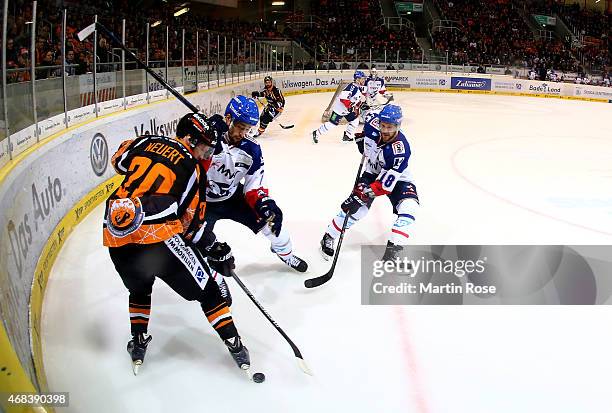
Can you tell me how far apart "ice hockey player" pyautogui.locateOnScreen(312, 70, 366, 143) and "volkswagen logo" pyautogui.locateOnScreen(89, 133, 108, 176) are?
4.69 meters

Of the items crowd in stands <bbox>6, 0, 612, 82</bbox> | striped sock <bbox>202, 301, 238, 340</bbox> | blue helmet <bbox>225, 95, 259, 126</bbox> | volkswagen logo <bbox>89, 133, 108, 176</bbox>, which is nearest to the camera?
striped sock <bbox>202, 301, 238, 340</bbox>

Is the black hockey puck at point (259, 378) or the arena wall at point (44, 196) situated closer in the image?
the arena wall at point (44, 196)

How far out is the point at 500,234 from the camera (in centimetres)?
508

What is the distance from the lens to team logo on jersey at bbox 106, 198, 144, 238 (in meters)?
2.30

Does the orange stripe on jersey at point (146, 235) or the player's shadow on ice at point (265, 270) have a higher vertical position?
the orange stripe on jersey at point (146, 235)

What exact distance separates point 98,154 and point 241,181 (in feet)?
8.00

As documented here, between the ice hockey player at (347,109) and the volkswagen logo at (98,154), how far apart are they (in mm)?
4690

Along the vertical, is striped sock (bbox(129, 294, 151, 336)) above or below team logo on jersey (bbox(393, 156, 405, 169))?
below

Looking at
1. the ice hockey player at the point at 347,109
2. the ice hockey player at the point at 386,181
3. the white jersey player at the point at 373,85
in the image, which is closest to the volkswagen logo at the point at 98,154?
the ice hockey player at the point at 386,181

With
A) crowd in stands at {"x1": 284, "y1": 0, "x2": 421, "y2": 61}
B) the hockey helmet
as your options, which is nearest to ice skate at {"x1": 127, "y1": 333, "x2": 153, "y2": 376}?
the hockey helmet

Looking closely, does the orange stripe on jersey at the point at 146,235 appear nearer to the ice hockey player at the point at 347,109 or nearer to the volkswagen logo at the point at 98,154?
the volkswagen logo at the point at 98,154

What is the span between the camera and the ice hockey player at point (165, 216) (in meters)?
2.37

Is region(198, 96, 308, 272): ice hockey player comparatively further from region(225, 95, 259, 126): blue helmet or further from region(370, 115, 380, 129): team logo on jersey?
region(370, 115, 380, 129): team logo on jersey

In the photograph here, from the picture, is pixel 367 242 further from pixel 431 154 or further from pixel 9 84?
pixel 431 154
